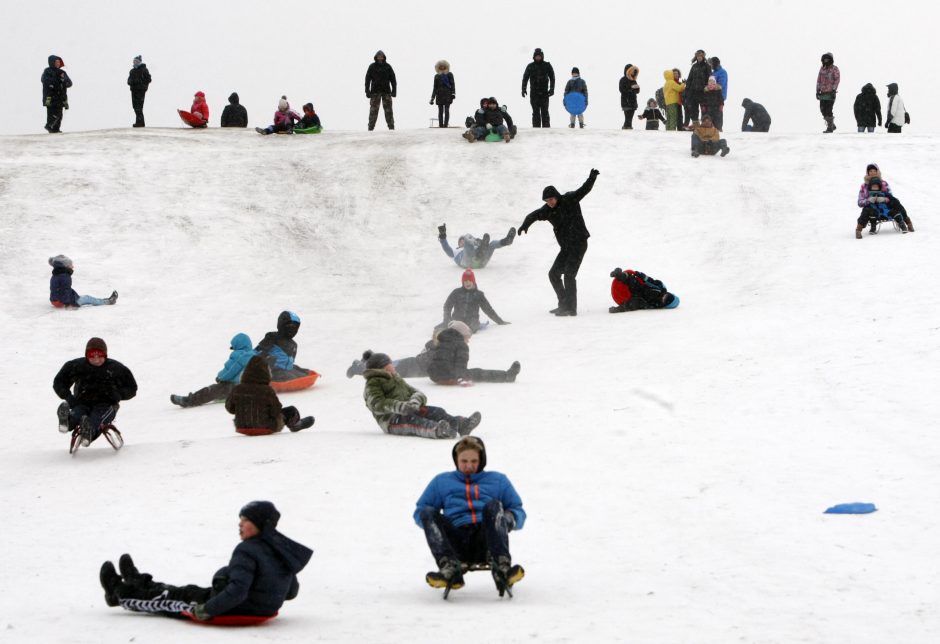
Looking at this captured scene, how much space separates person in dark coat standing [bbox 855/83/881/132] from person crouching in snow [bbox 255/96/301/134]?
13213 mm

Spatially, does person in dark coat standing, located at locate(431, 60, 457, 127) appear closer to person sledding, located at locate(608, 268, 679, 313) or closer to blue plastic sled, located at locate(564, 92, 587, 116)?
blue plastic sled, located at locate(564, 92, 587, 116)

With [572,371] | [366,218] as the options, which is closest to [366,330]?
[572,371]

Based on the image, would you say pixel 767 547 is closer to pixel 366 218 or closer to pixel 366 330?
pixel 366 330

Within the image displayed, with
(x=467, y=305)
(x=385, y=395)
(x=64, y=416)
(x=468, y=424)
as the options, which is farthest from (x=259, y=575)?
(x=467, y=305)

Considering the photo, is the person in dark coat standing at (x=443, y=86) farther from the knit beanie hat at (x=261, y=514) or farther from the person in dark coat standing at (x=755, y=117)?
the knit beanie hat at (x=261, y=514)

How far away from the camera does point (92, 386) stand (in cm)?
1135

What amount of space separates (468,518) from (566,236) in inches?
416

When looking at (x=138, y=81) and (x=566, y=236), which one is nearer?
(x=566, y=236)

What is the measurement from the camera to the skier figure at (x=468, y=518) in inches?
258

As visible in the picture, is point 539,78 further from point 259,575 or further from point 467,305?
point 259,575

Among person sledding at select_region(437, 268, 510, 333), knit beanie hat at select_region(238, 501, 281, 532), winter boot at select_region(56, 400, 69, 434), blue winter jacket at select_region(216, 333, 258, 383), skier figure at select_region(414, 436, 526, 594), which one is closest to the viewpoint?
knit beanie hat at select_region(238, 501, 281, 532)

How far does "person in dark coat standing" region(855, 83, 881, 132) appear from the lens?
28.0 meters

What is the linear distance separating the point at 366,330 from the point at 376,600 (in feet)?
36.8

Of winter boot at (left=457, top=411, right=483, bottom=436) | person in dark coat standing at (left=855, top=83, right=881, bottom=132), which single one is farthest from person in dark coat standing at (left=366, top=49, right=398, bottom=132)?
winter boot at (left=457, top=411, right=483, bottom=436)
